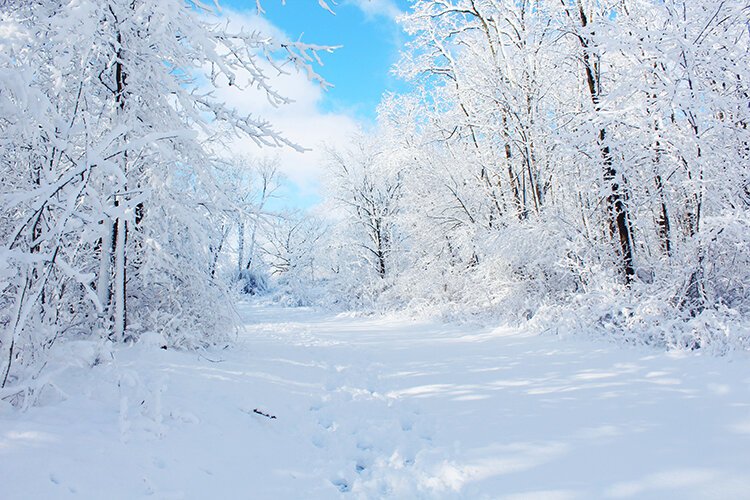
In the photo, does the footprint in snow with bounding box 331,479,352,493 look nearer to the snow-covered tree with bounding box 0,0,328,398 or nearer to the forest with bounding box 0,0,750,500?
the forest with bounding box 0,0,750,500

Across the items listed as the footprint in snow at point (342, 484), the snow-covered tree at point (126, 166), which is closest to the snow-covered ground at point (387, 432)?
the footprint in snow at point (342, 484)


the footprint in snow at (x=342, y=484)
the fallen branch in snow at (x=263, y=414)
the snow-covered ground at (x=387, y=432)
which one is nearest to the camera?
the snow-covered ground at (x=387, y=432)

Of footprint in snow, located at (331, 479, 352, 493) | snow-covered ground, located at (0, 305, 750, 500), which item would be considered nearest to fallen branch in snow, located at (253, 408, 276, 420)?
snow-covered ground, located at (0, 305, 750, 500)

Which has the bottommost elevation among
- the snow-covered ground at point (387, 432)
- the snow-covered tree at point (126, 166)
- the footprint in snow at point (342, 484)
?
the footprint in snow at point (342, 484)

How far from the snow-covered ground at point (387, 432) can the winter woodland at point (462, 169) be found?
53 cm

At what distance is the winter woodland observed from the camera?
269 centimetres

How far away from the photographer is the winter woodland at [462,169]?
8.81 ft

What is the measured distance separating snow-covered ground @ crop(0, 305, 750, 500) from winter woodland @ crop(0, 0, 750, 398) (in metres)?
0.53

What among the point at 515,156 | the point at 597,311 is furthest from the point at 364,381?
the point at 515,156

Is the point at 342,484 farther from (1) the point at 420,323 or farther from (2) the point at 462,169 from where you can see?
(2) the point at 462,169

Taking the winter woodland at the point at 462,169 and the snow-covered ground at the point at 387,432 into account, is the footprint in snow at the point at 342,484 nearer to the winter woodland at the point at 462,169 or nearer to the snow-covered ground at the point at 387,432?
the snow-covered ground at the point at 387,432

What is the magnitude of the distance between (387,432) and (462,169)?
1173 cm

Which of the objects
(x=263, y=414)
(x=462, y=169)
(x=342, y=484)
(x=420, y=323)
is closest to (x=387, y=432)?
(x=342, y=484)

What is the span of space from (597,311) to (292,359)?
5.36 metres
